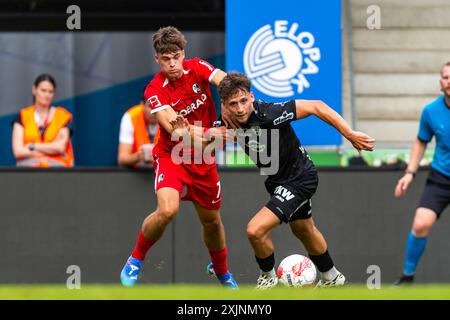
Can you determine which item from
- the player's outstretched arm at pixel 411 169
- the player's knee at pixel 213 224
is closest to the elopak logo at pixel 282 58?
the player's outstretched arm at pixel 411 169

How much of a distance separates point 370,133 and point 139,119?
10.8 feet

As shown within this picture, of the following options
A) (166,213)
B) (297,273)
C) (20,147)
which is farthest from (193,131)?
(20,147)

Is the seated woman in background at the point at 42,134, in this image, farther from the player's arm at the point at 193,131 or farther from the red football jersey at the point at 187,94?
the player's arm at the point at 193,131

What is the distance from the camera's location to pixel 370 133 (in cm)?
1422

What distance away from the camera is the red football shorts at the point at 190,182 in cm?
963

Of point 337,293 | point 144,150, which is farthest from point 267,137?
point 144,150

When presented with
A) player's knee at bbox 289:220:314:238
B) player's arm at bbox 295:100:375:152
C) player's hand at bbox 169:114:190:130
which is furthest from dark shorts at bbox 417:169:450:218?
player's hand at bbox 169:114:190:130

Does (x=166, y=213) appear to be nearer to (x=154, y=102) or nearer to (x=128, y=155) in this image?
(x=154, y=102)

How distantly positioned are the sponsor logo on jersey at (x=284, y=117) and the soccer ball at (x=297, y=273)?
4.45 feet

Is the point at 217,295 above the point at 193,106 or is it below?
below

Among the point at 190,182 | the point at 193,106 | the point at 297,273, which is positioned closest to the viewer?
the point at 193,106

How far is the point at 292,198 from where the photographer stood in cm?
941

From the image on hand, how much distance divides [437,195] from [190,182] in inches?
102

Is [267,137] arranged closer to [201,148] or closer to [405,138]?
[201,148]
